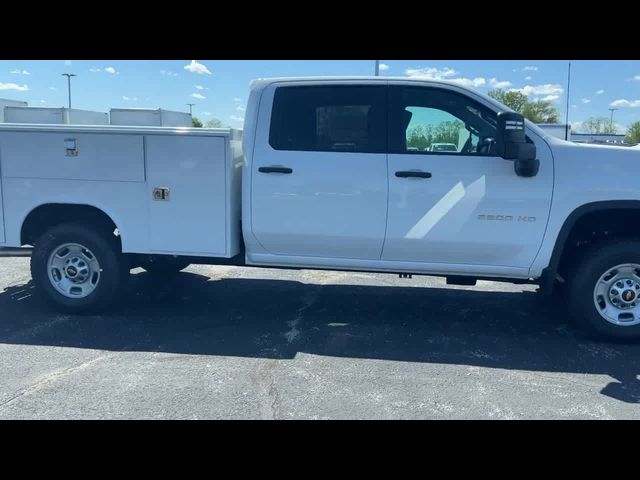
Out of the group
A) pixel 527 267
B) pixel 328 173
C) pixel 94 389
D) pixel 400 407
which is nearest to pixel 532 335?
pixel 527 267

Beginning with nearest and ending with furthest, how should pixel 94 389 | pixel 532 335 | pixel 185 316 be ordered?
1. pixel 94 389
2. pixel 532 335
3. pixel 185 316

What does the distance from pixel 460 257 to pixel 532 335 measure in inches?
42.8

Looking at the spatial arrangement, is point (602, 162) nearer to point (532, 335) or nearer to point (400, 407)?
point (532, 335)

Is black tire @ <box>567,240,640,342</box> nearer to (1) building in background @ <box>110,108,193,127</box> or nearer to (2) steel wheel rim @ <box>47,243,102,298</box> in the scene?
(2) steel wheel rim @ <box>47,243,102,298</box>

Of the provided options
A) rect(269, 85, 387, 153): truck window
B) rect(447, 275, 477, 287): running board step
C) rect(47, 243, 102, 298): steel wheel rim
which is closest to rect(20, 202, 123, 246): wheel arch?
rect(47, 243, 102, 298): steel wheel rim

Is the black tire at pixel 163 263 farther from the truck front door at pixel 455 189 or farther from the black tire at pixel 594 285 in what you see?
the black tire at pixel 594 285

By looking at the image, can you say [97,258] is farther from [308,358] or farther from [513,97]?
[513,97]

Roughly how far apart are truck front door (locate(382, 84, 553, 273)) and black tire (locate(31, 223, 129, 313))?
263cm

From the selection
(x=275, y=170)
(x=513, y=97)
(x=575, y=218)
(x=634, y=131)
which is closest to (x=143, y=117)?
(x=275, y=170)

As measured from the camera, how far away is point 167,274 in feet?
23.4

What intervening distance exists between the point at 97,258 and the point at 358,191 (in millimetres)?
2620

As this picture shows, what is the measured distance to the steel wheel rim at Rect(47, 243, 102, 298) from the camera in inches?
216

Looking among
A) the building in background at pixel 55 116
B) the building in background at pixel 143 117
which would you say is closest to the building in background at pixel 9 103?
the building in background at pixel 55 116

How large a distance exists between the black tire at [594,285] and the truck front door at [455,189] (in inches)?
18.3
